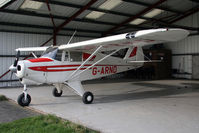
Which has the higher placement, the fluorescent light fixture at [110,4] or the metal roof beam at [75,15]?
the fluorescent light fixture at [110,4]

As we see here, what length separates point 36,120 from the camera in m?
4.49

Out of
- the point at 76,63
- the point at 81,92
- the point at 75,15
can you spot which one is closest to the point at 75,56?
the point at 76,63

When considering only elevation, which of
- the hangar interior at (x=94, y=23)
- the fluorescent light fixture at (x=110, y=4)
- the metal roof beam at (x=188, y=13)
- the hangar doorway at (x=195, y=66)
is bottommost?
the hangar doorway at (x=195, y=66)

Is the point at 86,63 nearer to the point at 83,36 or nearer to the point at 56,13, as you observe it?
the point at 56,13

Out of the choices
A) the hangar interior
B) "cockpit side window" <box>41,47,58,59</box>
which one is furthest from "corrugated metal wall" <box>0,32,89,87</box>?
"cockpit side window" <box>41,47,58,59</box>

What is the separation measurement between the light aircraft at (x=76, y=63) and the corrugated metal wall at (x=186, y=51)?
11.3 meters

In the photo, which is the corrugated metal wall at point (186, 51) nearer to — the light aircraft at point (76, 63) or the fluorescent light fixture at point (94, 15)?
the fluorescent light fixture at point (94, 15)

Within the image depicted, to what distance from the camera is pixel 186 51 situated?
58.0ft

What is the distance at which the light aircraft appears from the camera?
5715 mm

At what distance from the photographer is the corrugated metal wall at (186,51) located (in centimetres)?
1702

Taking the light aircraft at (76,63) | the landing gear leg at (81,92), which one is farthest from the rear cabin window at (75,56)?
the landing gear leg at (81,92)

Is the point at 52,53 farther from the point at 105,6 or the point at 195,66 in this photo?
the point at 195,66

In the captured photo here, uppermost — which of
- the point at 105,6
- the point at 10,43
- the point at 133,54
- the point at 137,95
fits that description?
the point at 105,6

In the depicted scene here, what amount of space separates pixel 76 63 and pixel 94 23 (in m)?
8.62
